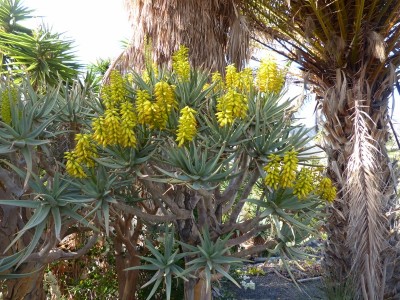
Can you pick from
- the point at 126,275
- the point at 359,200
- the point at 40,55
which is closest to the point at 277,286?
the point at 126,275

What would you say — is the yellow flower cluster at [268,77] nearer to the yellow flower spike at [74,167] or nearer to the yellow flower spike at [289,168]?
the yellow flower spike at [289,168]

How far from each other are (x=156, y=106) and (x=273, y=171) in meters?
0.91

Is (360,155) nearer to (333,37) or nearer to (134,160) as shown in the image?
(333,37)

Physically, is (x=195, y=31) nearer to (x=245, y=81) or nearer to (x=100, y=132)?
(x=245, y=81)

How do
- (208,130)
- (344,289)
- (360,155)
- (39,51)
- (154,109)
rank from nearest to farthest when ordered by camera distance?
(154,109) < (208,130) < (360,155) < (344,289) < (39,51)

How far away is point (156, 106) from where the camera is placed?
3.24m

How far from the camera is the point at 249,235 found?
373 cm

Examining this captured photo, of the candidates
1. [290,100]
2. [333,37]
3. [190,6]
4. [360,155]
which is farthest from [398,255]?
[190,6]

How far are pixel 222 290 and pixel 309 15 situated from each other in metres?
4.62

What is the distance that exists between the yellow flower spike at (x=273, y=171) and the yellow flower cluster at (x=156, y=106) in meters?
0.80

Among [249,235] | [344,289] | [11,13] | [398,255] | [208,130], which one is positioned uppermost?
[11,13]

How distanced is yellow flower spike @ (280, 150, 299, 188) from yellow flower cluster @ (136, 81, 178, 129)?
35.4 inches

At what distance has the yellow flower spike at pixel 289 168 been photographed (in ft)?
10.1

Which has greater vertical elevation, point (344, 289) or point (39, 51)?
point (39, 51)
